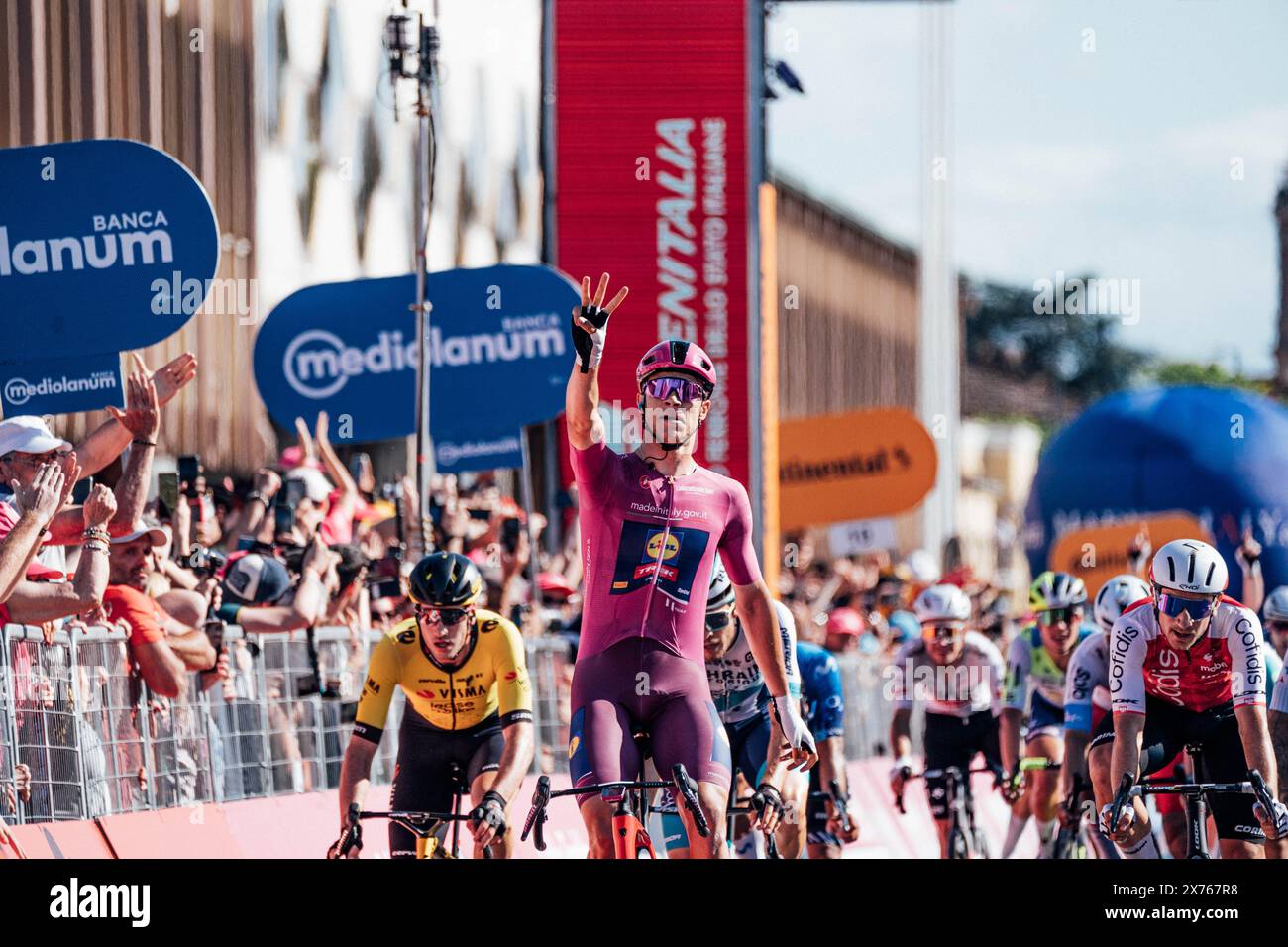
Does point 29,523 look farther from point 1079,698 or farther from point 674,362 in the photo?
point 1079,698

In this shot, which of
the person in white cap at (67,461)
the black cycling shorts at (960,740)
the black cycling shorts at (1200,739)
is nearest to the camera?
the person in white cap at (67,461)

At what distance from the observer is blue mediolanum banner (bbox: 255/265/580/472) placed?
14.5m

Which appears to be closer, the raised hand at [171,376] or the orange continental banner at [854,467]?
the raised hand at [171,376]

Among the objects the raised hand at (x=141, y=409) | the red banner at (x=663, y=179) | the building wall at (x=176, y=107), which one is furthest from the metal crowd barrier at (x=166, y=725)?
the red banner at (x=663, y=179)

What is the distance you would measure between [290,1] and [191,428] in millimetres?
4810

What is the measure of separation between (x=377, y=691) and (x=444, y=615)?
44 cm

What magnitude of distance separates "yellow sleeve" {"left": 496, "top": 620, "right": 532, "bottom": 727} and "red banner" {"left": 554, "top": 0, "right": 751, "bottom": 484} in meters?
12.6

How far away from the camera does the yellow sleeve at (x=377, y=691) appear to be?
9.65 m

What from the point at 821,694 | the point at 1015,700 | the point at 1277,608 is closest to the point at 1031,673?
the point at 1015,700

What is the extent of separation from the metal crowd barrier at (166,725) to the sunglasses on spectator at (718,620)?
2044mm

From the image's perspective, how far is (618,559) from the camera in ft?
30.5

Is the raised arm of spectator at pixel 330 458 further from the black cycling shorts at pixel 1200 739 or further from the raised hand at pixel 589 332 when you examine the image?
the raised hand at pixel 589 332

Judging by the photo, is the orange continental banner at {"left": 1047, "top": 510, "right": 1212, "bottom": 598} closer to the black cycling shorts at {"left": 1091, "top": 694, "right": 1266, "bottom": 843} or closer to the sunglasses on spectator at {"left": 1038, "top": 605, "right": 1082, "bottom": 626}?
the sunglasses on spectator at {"left": 1038, "top": 605, "right": 1082, "bottom": 626}
